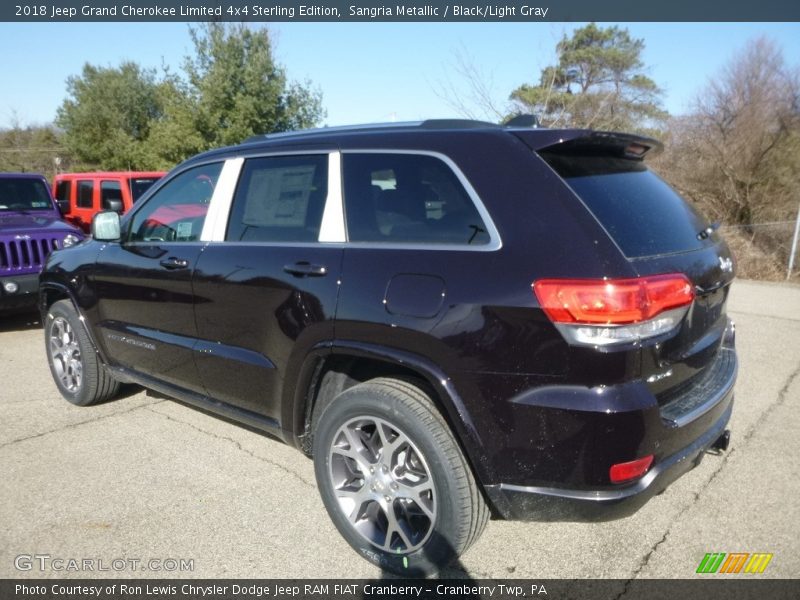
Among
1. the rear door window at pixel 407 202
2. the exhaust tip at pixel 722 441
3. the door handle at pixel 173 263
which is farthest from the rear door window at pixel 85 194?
the exhaust tip at pixel 722 441

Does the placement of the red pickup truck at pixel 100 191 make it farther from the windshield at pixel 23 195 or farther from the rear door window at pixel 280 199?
the rear door window at pixel 280 199

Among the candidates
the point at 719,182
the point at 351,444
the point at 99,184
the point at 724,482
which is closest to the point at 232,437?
the point at 351,444

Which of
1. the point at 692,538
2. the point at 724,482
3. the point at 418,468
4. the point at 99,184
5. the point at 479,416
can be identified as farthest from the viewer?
the point at 99,184

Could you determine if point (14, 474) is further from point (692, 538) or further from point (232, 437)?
point (692, 538)

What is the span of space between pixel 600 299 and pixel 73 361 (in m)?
4.08

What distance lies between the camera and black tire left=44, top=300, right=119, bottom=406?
4.41 m

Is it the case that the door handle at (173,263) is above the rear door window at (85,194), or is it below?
below

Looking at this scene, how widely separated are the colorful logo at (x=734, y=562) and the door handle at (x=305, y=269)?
83.7 inches

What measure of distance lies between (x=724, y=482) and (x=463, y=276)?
2185 millimetres

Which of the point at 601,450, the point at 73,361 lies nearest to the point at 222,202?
the point at 73,361

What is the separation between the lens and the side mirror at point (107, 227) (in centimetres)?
405

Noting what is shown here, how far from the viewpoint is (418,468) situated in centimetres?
258

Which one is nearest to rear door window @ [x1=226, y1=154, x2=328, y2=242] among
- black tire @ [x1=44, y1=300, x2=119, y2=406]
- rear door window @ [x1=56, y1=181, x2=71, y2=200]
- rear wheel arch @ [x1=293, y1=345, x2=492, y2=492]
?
rear wheel arch @ [x1=293, y1=345, x2=492, y2=492]

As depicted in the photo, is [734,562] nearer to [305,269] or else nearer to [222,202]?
[305,269]
